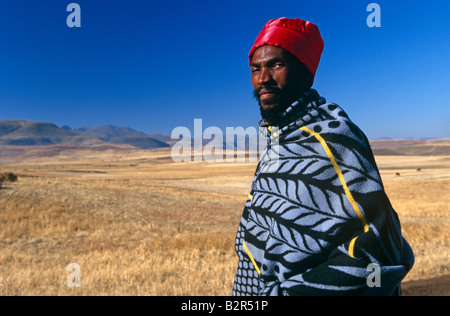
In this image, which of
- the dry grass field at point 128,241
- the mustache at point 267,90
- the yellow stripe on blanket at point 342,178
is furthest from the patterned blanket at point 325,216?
the dry grass field at point 128,241

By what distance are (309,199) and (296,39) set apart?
888mm

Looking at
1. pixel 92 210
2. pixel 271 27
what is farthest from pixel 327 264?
pixel 92 210

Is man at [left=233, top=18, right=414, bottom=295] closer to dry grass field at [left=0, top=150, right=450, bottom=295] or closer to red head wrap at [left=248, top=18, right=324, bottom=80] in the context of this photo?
red head wrap at [left=248, top=18, right=324, bottom=80]

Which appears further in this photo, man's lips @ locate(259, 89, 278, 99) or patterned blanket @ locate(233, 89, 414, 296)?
man's lips @ locate(259, 89, 278, 99)

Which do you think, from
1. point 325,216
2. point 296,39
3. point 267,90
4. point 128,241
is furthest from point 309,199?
point 128,241

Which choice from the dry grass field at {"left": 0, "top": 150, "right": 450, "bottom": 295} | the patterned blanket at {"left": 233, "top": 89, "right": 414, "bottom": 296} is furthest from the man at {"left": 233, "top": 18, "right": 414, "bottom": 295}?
the dry grass field at {"left": 0, "top": 150, "right": 450, "bottom": 295}

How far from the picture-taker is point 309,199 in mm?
1550

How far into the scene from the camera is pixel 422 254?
907 cm

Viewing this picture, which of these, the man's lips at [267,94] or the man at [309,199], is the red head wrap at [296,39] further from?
the man's lips at [267,94]

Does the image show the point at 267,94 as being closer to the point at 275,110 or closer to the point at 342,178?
the point at 275,110

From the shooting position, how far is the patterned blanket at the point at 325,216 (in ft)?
4.66

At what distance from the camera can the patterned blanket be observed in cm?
142

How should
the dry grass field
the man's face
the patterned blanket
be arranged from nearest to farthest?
1. the patterned blanket
2. the man's face
3. the dry grass field

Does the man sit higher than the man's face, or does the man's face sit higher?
the man's face
